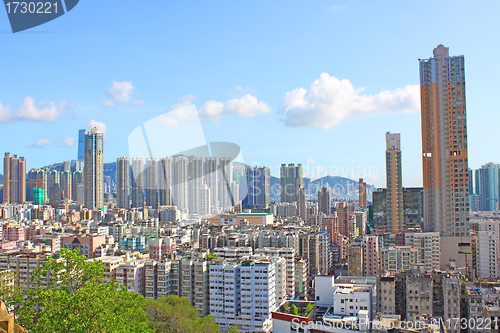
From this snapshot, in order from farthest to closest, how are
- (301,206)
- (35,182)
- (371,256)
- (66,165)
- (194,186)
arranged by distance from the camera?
1. (66,165)
2. (35,182)
3. (301,206)
4. (194,186)
5. (371,256)

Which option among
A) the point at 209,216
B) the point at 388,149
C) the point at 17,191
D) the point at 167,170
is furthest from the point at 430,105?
the point at 17,191

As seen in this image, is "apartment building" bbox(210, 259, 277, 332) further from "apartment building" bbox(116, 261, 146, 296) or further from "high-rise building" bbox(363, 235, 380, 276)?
"high-rise building" bbox(363, 235, 380, 276)

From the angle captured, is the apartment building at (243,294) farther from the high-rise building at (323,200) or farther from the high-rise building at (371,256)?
the high-rise building at (323,200)

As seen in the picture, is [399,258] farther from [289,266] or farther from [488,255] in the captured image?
[289,266]

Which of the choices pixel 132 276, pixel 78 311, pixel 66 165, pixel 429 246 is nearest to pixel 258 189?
pixel 429 246

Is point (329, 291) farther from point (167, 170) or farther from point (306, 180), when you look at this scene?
point (306, 180)

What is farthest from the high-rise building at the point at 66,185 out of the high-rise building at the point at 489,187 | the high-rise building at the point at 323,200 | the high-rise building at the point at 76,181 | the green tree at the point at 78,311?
the green tree at the point at 78,311

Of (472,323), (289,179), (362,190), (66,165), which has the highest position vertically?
(66,165)
